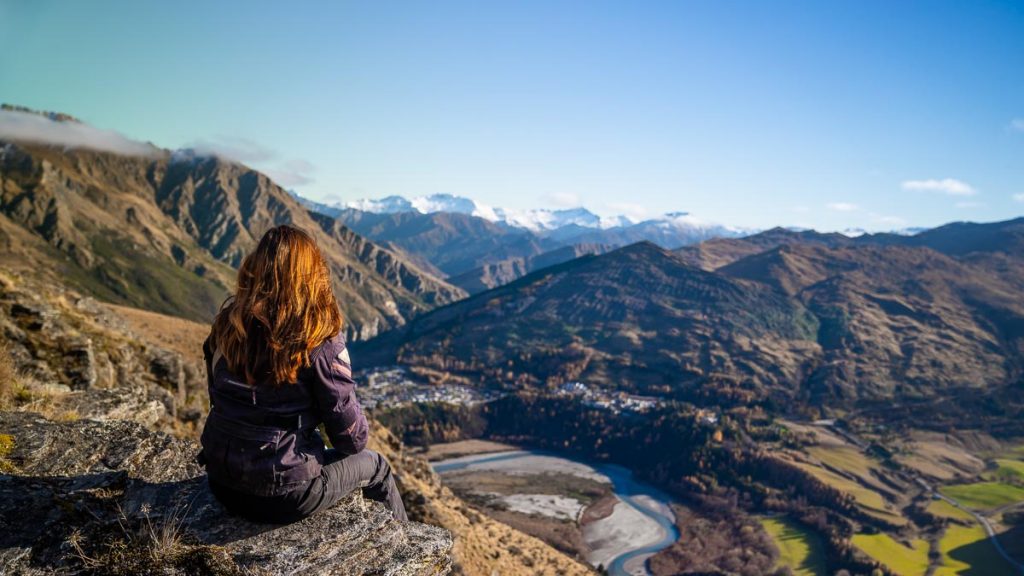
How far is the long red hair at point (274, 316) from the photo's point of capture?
5.91 metres

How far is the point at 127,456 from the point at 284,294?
16.2 ft

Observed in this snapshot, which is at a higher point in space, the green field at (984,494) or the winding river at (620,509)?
the green field at (984,494)

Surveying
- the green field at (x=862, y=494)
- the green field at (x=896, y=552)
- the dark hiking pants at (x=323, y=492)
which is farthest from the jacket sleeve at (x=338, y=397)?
the green field at (x=862, y=494)

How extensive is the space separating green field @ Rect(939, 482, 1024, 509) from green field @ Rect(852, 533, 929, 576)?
30.0 m

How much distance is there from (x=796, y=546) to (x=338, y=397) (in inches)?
4702

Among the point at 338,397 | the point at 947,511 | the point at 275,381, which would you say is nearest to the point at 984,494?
the point at 947,511

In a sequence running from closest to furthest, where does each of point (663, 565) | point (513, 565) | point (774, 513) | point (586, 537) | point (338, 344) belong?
point (338, 344) < point (513, 565) < point (663, 565) < point (586, 537) < point (774, 513)

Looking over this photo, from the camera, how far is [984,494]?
12756 cm

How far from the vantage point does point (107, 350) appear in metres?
22.6

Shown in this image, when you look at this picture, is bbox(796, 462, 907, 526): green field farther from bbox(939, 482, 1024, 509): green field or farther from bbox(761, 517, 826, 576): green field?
bbox(939, 482, 1024, 509): green field

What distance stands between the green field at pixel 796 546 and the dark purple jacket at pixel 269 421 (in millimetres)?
105270

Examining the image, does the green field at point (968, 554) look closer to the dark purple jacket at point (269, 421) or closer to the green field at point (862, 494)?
the green field at point (862, 494)

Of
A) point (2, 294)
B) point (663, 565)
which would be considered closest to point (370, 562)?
point (2, 294)

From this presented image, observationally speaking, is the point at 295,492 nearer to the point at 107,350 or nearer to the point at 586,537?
the point at 107,350
